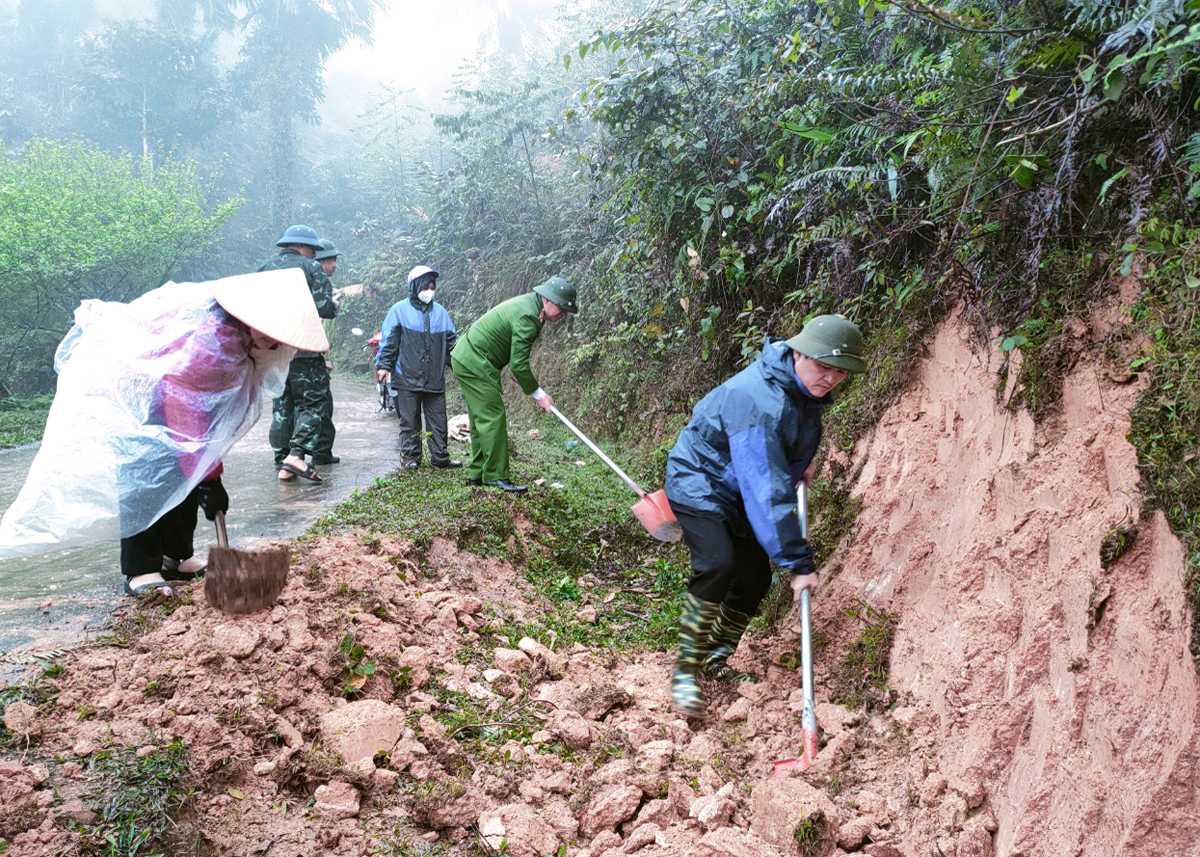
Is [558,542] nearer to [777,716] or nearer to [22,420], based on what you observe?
[777,716]

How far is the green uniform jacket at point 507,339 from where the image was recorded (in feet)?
20.7

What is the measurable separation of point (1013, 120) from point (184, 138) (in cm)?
3599

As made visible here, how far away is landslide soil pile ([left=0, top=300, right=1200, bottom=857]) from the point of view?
2613 millimetres

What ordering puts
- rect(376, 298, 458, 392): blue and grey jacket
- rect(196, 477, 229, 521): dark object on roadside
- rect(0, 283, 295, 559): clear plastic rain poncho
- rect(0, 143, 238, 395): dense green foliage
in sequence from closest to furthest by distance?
rect(0, 283, 295, 559): clear plastic rain poncho, rect(196, 477, 229, 521): dark object on roadside, rect(376, 298, 458, 392): blue and grey jacket, rect(0, 143, 238, 395): dense green foliage

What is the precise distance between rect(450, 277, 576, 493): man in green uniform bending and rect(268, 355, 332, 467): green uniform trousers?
53.2 inches

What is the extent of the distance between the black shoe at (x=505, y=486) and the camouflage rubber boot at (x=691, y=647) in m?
2.83

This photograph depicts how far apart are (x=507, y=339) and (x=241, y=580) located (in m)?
3.36

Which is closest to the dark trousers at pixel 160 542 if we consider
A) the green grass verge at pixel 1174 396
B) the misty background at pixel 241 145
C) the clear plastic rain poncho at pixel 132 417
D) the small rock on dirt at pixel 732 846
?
the clear plastic rain poncho at pixel 132 417

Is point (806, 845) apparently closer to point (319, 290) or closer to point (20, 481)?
point (319, 290)

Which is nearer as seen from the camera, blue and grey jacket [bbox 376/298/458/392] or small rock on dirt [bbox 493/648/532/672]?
small rock on dirt [bbox 493/648/532/672]

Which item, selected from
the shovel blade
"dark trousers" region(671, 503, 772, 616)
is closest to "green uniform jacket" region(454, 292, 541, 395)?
the shovel blade

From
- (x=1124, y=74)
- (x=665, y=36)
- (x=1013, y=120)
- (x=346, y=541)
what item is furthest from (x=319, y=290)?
(x=1124, y=74)

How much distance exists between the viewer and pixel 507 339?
6.52 meters

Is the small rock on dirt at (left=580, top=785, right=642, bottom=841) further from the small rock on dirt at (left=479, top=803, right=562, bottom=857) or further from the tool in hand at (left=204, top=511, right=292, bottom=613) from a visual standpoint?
the tool in hand at (left=204, top=511, right=292, bottom=613)
